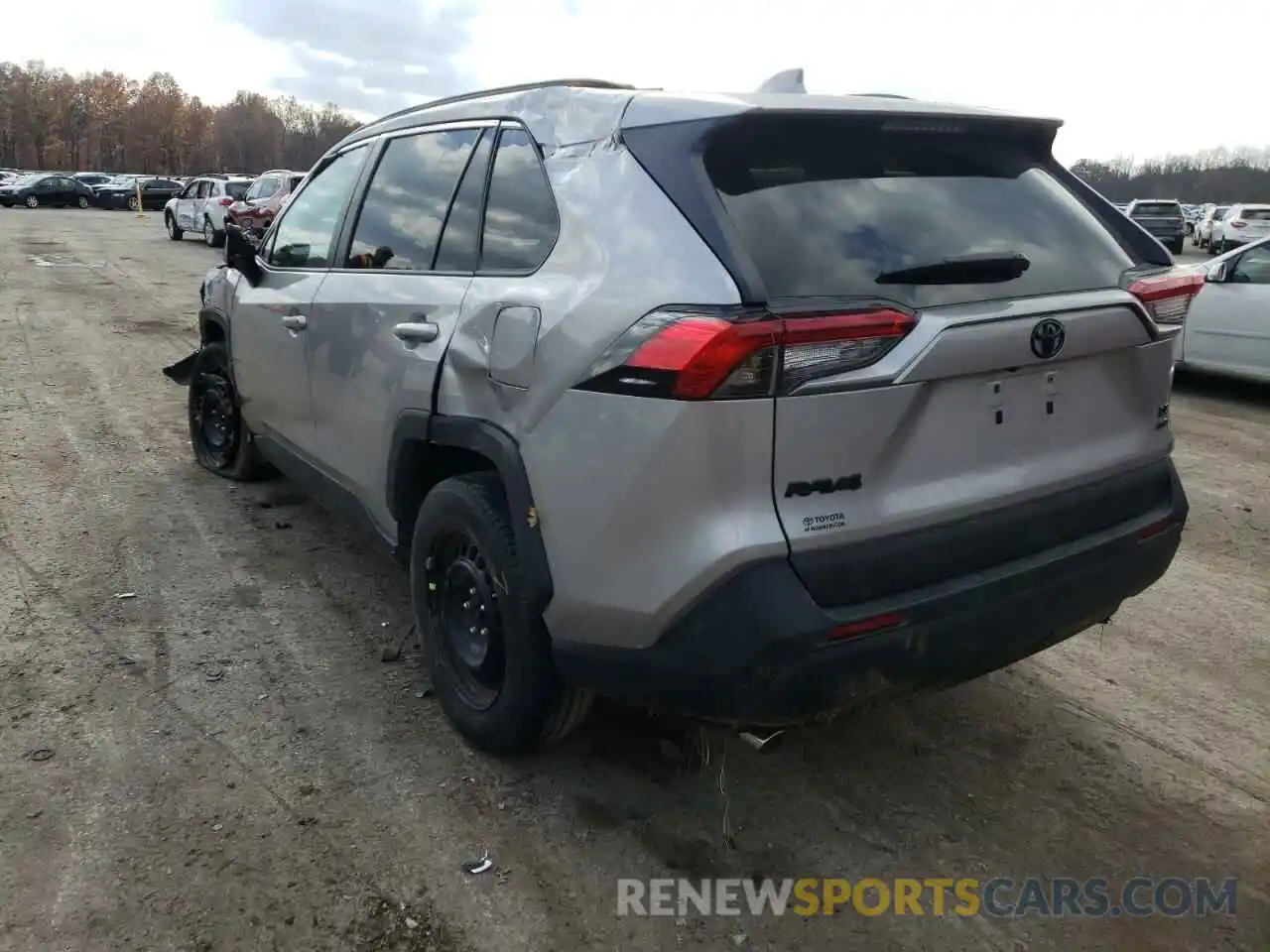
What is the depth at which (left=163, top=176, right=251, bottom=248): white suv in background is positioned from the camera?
2333 centimetres

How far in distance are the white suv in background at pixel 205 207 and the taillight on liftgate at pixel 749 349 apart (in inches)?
901

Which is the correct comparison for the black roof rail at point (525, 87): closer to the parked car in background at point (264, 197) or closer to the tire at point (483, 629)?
the tire at point (483, 629)

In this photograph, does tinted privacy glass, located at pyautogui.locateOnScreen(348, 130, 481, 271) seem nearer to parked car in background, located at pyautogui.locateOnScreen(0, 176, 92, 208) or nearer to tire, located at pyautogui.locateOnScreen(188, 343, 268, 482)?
tire, located at pyautogui.locateOnScreen(188, 343, 268, 482)

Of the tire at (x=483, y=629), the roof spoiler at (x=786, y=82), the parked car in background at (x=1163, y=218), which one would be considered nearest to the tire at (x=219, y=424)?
the tire at (x=483, y=629)

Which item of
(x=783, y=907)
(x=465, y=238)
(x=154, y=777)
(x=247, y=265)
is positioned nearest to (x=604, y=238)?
(x=465, y=238)

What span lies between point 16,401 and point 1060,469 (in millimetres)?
7393

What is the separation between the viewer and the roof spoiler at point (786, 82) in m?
2.95

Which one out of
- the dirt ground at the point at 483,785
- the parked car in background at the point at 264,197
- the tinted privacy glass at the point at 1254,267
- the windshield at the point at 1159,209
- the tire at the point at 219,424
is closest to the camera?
the dirt ground at the point at 483,785

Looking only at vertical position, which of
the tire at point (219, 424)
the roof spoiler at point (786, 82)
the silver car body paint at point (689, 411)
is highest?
the roof spoiler at point (786, 82)

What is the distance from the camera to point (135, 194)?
4666 cm

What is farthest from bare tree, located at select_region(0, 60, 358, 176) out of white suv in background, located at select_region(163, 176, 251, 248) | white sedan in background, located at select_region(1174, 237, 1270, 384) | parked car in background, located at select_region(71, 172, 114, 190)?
white sedan in background, located at select_region(1174, 237, 1270, 384)

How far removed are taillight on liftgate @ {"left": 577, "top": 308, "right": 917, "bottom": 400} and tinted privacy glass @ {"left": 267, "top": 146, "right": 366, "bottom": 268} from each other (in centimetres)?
227

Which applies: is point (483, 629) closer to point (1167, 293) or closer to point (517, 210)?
point (517, 210)

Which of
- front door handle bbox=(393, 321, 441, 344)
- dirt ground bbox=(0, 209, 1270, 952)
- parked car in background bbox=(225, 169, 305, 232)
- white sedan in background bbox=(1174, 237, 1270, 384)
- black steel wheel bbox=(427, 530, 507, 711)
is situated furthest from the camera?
parked car in background bbox=(225, 169, 305, 232)
